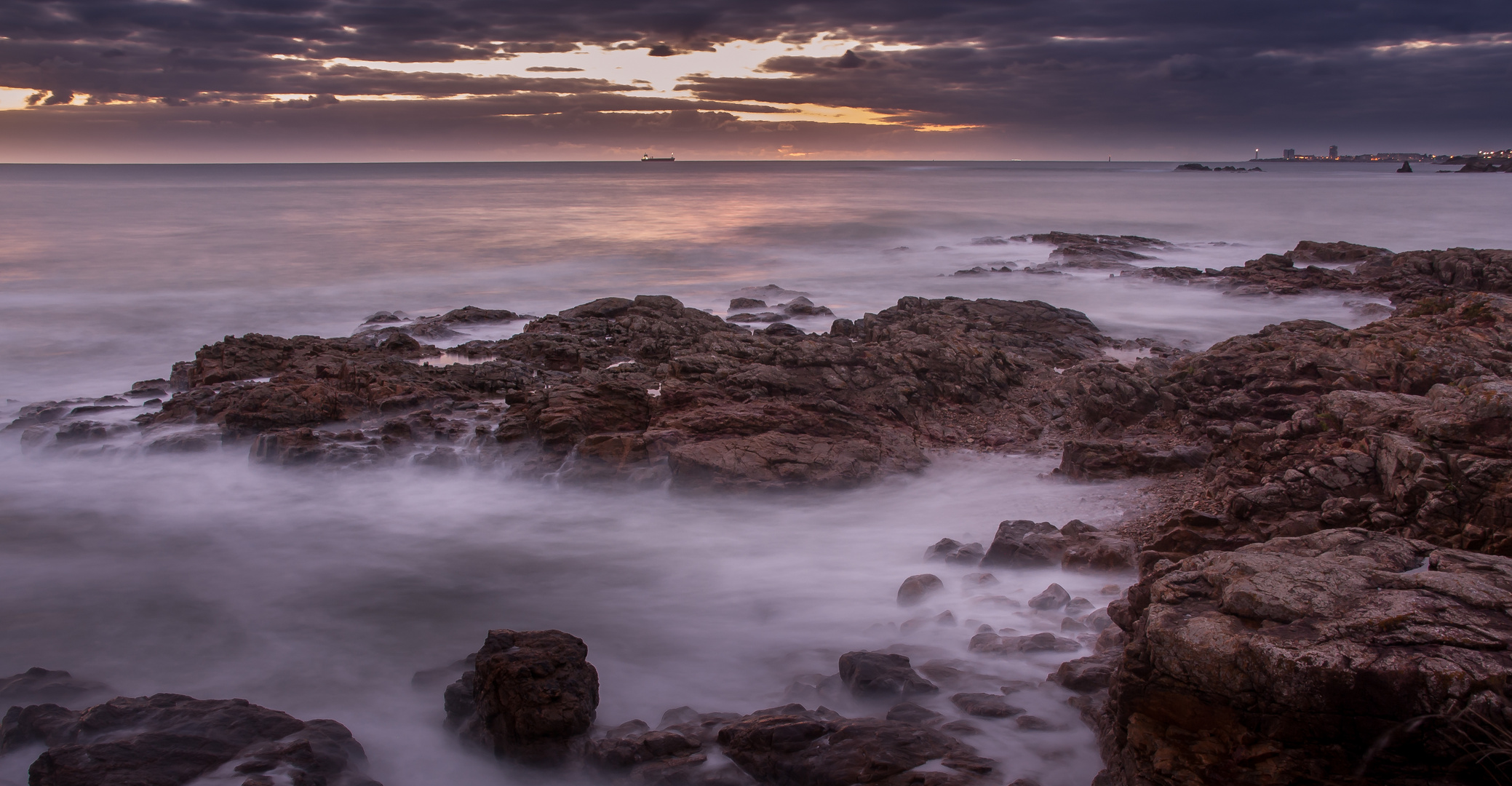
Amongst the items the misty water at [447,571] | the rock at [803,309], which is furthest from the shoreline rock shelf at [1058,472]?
the rock at [803,309]

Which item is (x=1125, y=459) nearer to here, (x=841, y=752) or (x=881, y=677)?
(x=881, y=677)

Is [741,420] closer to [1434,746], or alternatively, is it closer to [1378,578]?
[1378,578]

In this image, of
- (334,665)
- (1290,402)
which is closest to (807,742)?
(334,665)

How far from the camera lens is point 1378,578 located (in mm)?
4066

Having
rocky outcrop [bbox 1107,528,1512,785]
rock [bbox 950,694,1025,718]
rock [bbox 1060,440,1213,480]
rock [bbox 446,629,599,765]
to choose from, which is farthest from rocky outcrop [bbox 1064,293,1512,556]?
rock [bbox 446,629,599,765]

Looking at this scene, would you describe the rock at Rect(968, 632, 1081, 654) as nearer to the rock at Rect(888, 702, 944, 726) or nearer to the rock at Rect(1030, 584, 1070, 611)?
the rock at Rect(1030, 584, 1070, 611)

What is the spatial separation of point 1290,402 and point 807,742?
7.10m

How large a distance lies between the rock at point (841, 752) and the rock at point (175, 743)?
7.45ft

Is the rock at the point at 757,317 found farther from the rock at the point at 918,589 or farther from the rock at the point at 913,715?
the rock at the point at 913,715

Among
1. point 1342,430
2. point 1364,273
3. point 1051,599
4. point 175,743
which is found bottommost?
point 175,743

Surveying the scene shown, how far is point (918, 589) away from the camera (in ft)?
22.8

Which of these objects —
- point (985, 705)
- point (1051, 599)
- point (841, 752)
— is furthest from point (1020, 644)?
point (841, 752)

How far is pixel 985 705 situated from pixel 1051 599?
1.45m

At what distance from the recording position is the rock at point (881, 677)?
5566mm
